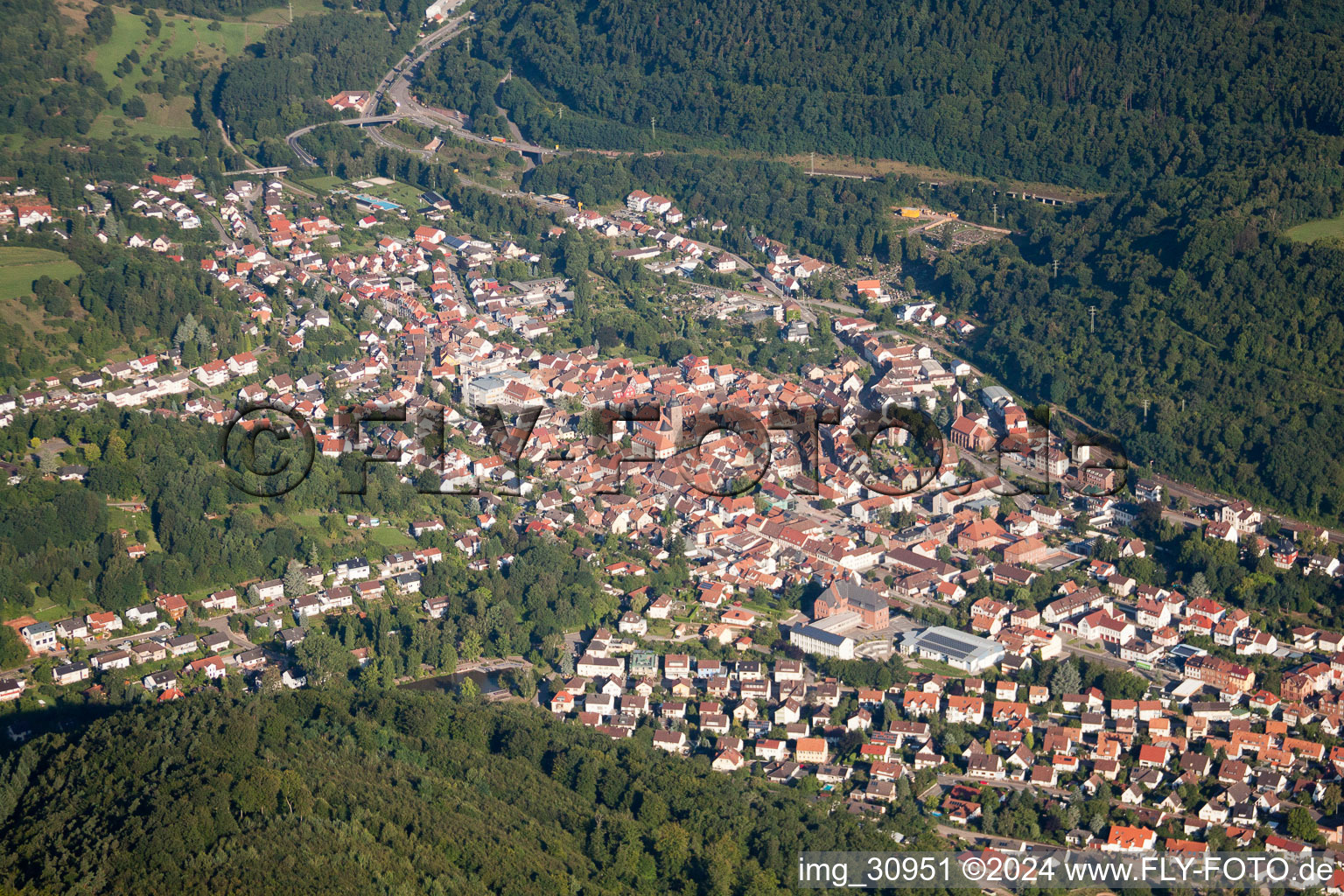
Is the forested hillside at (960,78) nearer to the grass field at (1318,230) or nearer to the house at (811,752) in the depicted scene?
Answer: the grass field at (1318,230)

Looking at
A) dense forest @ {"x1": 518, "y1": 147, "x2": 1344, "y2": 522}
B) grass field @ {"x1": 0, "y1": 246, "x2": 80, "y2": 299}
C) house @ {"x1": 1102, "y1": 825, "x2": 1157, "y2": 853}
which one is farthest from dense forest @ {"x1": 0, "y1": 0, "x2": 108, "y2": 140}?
house @ {"x1": 1102, "y1": 825, "x2": 1157, "y2": 853}

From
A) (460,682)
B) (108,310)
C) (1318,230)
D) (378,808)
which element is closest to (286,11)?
(108,310)

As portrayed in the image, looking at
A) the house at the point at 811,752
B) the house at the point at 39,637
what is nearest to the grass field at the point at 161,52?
the house at the point at 39,637

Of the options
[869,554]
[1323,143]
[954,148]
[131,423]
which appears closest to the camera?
[869,554]

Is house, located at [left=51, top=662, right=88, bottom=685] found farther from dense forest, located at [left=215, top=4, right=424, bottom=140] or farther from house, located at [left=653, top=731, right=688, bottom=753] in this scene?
dense forest, located at [left=215, top=4, right=424, bottom=140]

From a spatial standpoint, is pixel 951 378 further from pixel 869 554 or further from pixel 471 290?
pixel 471 290

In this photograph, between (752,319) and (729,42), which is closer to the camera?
(752,319)

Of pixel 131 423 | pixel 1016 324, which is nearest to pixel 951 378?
pixel 1016 324
